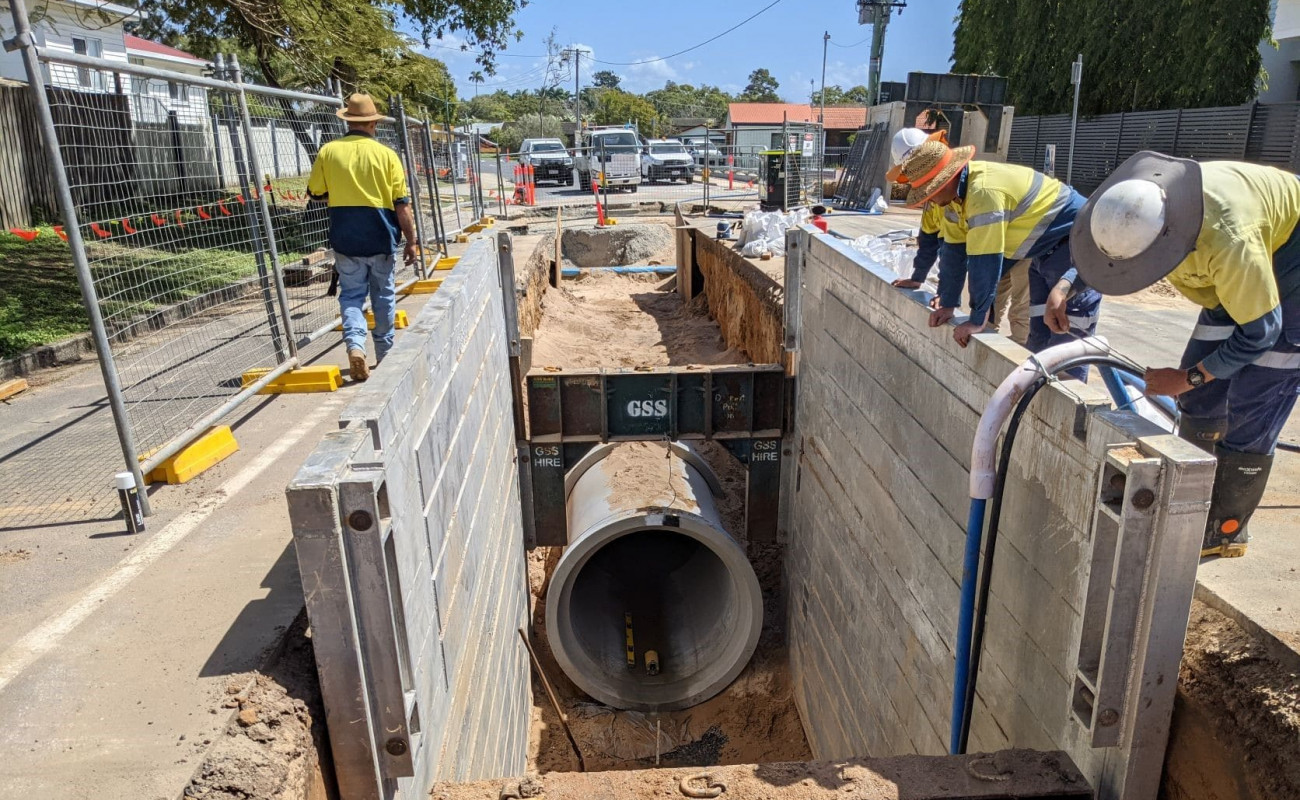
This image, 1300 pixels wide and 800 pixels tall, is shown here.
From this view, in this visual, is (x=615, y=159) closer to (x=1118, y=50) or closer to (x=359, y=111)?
(x=1118, y=50)

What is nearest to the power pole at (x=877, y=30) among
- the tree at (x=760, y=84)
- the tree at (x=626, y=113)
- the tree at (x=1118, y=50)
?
the tree at (x=1118, y=50)

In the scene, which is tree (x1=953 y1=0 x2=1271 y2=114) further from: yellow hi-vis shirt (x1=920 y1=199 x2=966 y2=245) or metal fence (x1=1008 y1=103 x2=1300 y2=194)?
yellow hi-vis shirt (x1=920 y1=199 x2=966 y2=245)

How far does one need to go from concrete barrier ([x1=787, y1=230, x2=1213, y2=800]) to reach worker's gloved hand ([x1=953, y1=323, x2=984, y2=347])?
67 millimetres

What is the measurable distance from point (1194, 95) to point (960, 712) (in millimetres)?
25598

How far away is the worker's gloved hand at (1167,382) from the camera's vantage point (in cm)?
317

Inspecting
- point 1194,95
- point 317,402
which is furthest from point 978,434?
point 1194,95

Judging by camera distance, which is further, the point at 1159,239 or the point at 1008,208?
the point at 1008,208

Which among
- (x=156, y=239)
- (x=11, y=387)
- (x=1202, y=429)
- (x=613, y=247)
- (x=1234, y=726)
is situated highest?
(x=156, y=239)

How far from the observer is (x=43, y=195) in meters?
12.8

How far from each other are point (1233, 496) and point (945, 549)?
3.90 ft

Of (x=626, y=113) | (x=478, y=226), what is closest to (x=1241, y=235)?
(x=478, y=226)

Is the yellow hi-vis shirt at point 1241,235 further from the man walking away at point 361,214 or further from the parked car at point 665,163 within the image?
the parked car at point 665,163

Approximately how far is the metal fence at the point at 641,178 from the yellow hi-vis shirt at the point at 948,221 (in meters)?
14.7

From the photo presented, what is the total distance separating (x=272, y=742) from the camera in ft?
8.21
